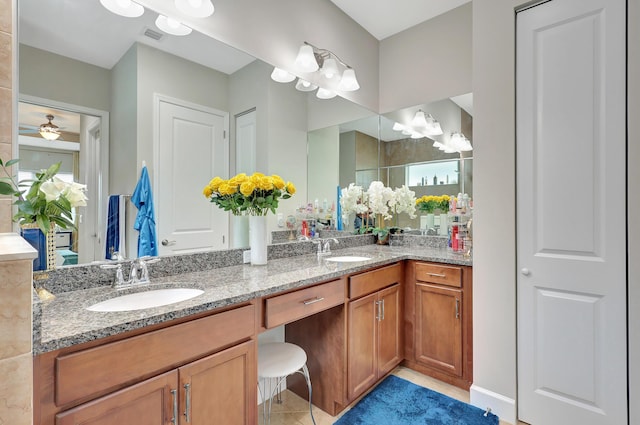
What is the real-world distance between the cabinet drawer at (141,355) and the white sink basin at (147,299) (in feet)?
0.61

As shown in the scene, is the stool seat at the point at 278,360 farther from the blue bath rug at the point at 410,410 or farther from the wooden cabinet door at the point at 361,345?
the blue bath rug at the point at 410,410

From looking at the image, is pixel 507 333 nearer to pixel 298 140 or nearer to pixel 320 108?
pixel 298 140

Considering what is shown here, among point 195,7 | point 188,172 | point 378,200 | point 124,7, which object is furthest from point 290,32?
point 378,200

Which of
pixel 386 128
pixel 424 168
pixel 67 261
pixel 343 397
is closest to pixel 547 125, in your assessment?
pixel 424 168

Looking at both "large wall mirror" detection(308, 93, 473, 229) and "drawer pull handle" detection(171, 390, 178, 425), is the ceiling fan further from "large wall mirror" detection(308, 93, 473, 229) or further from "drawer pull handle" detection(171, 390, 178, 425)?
"large wall mirror" detection(308, 93, 473, 229)

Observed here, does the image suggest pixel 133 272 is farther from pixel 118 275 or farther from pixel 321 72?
pixel 321 72

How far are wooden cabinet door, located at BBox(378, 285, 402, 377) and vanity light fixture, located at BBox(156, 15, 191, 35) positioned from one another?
1914 mm

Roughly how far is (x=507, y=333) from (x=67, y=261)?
227 cm

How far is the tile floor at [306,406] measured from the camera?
6.03 feet

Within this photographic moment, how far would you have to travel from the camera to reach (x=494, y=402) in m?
1.89

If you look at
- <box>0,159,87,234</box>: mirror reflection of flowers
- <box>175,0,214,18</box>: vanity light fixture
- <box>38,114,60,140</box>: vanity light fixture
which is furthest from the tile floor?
<box>175,0,214,18</box>: vanity light fixture

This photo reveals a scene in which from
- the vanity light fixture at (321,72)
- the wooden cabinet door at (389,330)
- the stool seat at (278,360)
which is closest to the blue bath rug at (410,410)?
the wooden cabinet door at (389,330)

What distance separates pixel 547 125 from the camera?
1.73m

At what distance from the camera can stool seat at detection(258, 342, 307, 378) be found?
152 cm
